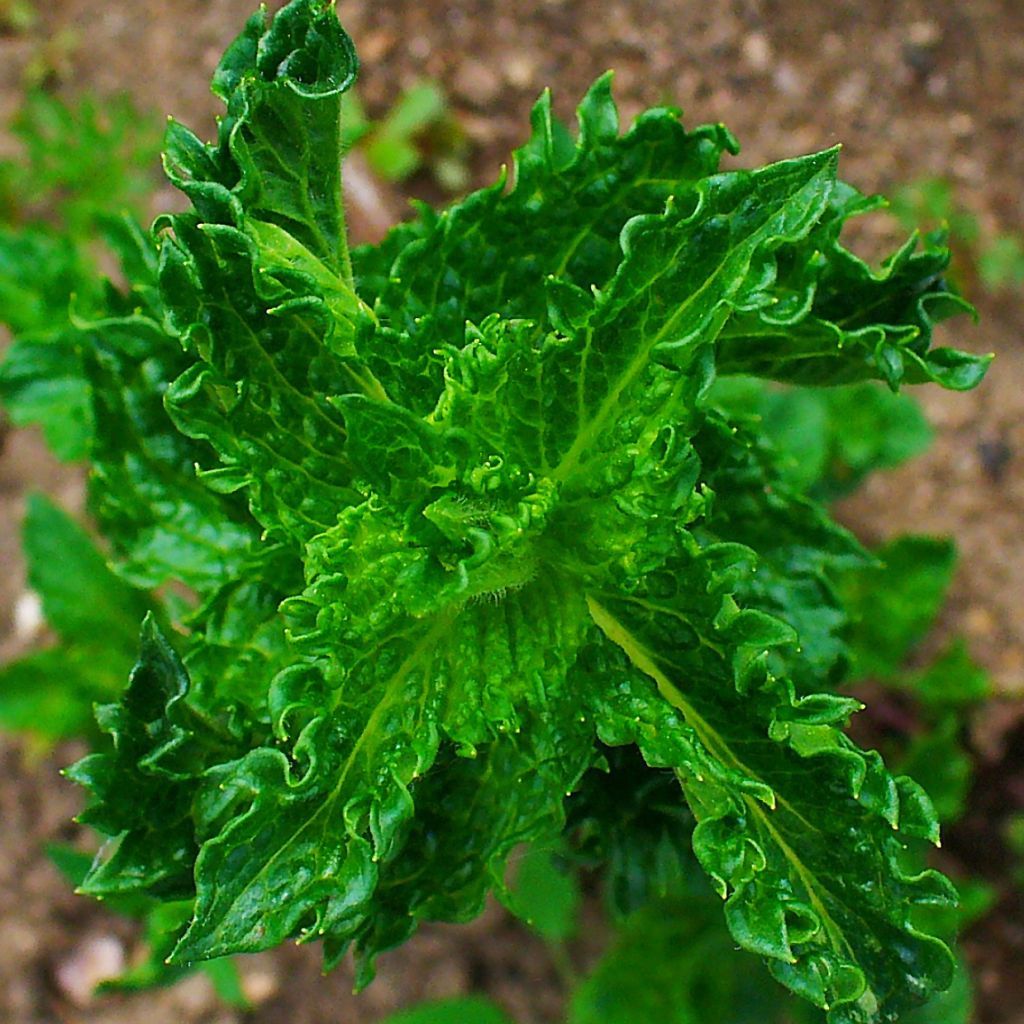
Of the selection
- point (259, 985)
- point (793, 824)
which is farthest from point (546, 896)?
point (793, 824)

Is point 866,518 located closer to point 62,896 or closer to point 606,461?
point 606,461

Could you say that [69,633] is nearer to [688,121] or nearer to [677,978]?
[677,978]

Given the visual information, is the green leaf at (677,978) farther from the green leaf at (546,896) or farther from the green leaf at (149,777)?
the green leaf at (149,777)

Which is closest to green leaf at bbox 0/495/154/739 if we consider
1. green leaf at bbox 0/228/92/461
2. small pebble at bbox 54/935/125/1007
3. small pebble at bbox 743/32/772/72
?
green leaf at bbox 0/228/92/461

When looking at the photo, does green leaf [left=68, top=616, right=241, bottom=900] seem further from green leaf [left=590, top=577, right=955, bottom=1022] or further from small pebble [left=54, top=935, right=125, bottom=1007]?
small pebble [left=54, top=935, right=125, bottom=1007]

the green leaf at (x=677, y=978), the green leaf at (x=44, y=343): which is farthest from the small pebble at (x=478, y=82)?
the green leaf at (x=677, y=978)
